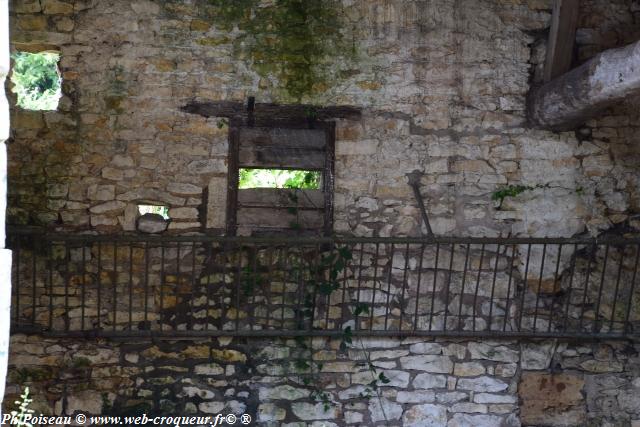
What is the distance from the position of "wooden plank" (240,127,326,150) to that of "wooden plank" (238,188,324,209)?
0.28 meters

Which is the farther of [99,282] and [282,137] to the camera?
[282,137]

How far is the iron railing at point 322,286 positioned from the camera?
15.7ft

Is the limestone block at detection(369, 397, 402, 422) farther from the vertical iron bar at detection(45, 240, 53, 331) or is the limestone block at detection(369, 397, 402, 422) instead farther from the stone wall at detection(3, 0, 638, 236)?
the vertical iron bar at detection(45, 240, 53, 331)

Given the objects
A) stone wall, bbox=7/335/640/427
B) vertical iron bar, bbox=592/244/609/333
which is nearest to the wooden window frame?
stone wall, bbox=7/335/640/427

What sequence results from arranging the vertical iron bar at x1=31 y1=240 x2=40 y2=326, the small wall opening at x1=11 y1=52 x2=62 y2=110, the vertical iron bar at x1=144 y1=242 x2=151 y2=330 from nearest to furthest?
the vertical iron bar at x1=31 y1=240 x2=40 y2=326, the vertical iron bar at x1=144 y1=242 x2=151 y2=330, the small wall opening at x1=11 y1=52 x2=62 y2=110

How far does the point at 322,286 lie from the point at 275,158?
2.70ft

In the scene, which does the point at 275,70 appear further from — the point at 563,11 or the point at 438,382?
the point at 438,382

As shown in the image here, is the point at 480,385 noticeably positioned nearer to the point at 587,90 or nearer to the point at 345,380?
the point at 345,380

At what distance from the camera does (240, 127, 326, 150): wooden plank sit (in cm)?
496

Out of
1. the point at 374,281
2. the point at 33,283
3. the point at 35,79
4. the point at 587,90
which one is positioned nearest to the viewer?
the point at 587,90

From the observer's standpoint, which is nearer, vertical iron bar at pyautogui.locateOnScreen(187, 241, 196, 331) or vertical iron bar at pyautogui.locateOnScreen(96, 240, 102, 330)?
vertical iron bar at pyautogui.locateOnScreen(96, 240, 102, 330)

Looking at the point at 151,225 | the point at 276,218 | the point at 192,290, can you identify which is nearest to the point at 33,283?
the point at 151,225

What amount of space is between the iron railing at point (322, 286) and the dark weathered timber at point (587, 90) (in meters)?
0.75

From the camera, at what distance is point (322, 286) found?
4926 mm
